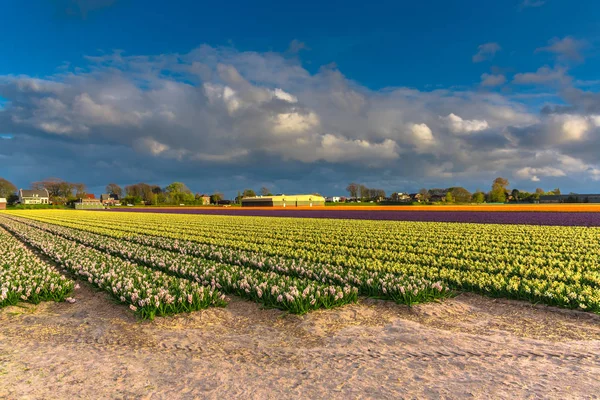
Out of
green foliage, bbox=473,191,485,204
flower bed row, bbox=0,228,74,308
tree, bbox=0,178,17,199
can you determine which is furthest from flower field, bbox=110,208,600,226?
tree, bbox=0,178,17,199

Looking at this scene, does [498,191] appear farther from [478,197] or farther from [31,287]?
[31,287]

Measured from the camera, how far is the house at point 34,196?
145875mm

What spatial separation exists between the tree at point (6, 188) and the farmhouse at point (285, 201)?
92569mm

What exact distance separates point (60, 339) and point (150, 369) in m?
2.48

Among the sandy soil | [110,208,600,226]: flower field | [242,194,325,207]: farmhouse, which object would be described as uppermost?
[242,194,325,207]: farmhouse

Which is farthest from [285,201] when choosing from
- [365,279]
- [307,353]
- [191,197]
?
[307,353]

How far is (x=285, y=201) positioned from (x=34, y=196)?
10551 centimetres

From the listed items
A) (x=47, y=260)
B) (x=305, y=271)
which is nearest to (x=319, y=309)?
(x=305, y=271)

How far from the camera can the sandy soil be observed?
4.46 metres

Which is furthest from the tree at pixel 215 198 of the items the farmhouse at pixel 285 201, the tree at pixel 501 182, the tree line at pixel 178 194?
the tree at pixel 501 182

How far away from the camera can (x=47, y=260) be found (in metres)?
15.4

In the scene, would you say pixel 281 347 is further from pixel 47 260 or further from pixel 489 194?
pixel 489 194

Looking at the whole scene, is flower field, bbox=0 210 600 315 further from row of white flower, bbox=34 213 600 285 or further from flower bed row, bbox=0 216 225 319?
flower bed row, bbox=0 216 225 319

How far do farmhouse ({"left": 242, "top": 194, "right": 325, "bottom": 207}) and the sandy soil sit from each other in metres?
103
